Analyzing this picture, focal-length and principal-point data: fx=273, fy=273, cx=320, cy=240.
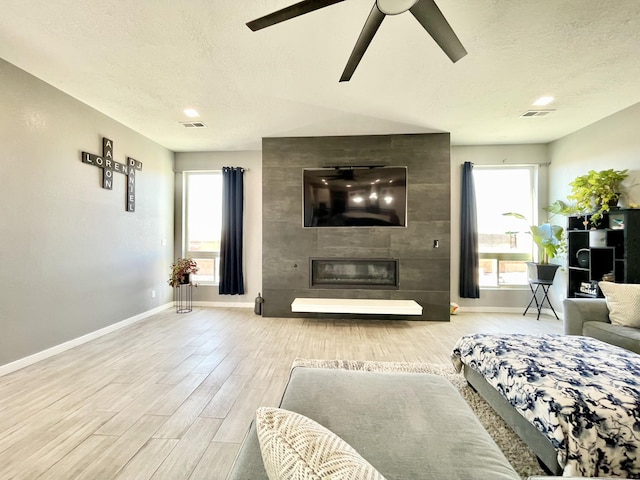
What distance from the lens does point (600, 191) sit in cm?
337

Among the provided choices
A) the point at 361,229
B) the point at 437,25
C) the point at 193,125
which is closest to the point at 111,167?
the point at 193,125

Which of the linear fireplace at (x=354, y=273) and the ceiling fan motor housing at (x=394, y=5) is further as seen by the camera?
the linear fireplace at (x=354, y=273)

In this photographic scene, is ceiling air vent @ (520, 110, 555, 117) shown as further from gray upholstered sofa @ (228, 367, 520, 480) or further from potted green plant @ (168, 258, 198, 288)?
potted green plant @ (168, 258, 198, 288)

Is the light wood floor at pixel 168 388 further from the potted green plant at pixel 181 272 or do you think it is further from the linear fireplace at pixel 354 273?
the potted green plant at pixel 181 272

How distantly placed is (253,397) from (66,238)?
110 inches

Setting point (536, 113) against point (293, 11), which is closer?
point (293, 11)

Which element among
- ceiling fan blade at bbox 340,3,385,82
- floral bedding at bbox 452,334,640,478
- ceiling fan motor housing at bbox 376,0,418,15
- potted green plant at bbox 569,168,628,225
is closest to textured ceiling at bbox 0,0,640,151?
ceiling fan blade at bbox 340,3,385,82

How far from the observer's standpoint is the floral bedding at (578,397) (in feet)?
3.94

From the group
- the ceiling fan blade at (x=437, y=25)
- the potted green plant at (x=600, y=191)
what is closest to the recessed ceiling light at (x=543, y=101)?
the potted green plant at (x=600, y=191)

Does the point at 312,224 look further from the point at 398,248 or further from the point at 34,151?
the point at 34,151

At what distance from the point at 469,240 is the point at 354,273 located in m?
2.10

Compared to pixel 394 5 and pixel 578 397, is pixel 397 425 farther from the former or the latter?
pixel 394 5

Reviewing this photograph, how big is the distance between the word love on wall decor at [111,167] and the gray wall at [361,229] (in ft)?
6.27

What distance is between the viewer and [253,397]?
6.93 ft
